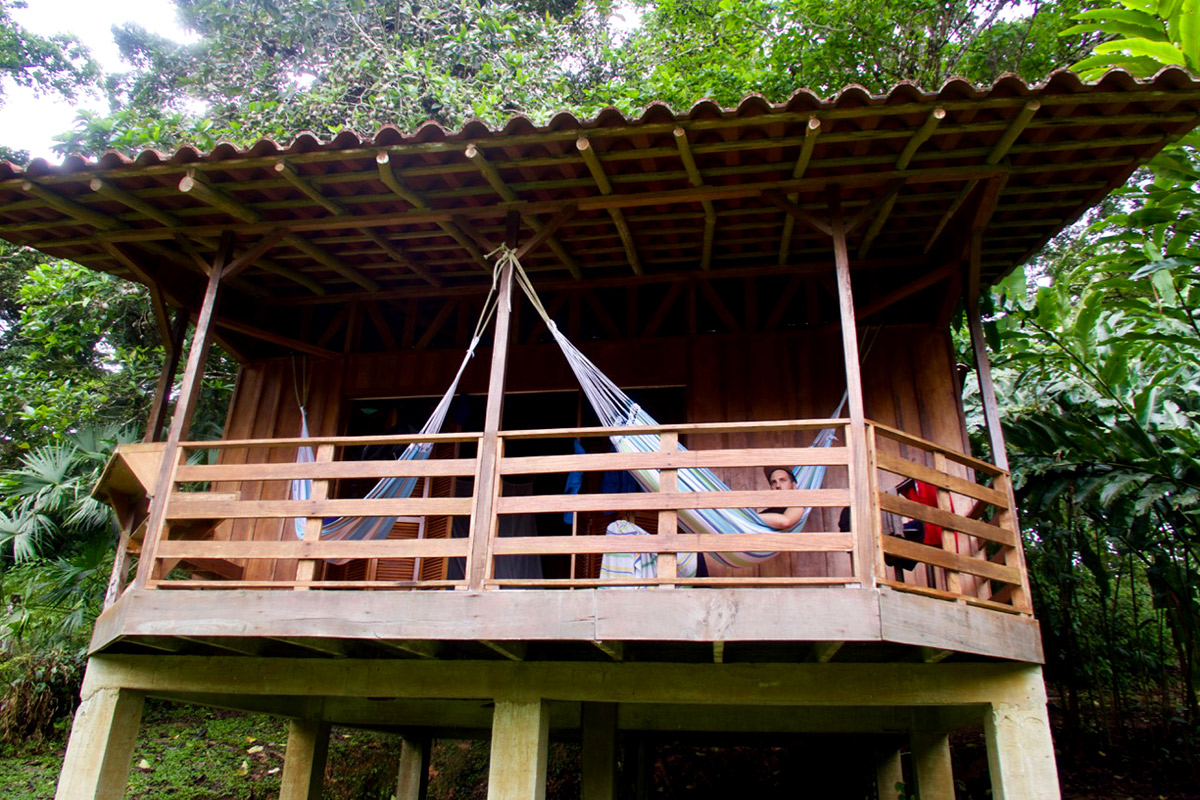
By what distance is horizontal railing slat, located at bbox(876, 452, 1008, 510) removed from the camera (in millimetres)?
4375

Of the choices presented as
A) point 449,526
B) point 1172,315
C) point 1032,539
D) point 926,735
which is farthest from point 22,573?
point 1032,539

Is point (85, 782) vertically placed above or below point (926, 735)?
below

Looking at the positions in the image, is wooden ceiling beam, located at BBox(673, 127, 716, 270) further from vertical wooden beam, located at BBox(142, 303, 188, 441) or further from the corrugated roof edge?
vertical wooden beam, located at BBox(142, 303, 188, 441)

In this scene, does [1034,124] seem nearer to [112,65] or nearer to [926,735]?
[926,735]

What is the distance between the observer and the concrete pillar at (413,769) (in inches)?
331

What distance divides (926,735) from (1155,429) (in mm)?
2815

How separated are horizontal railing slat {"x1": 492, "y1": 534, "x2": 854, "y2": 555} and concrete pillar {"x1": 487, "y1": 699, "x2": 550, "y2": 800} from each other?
0.99 metres

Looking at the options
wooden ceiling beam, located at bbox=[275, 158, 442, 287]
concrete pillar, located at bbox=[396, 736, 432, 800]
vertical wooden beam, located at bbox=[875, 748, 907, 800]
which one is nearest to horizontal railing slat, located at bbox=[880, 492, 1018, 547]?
wooden ceiling beam, located at bbox=[275, 158, 442, 287]

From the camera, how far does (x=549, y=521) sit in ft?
23.7

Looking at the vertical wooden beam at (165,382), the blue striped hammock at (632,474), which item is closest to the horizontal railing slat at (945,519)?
the blue striped hammock at (632,474)

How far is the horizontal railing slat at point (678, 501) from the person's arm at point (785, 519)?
360 millimetres

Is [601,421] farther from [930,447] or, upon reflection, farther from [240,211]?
[240,211]

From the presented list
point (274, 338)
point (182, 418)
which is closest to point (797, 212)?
point (182, 418)

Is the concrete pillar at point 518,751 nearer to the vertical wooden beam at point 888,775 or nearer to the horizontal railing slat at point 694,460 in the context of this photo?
the horizontal railing slat at point 694,460
